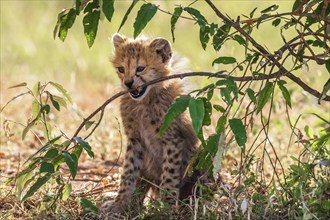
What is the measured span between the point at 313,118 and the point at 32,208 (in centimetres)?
376

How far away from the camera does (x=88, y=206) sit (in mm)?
4957

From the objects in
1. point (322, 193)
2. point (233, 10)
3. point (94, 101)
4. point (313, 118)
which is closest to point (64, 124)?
point (94, 101)

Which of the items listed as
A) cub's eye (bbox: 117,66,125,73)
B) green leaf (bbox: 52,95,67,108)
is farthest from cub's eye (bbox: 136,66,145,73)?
green leaf (bbox: 52,95,67,108)

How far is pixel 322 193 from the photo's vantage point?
470 centimetres

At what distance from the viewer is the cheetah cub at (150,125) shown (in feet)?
18.5

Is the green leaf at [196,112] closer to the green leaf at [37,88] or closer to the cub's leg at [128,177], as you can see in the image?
the green leaf at [37,88]

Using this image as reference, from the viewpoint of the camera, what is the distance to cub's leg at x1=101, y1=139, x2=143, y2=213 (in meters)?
5.48

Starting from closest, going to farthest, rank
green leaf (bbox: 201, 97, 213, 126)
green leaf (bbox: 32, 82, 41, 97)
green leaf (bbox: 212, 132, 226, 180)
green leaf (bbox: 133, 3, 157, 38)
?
1. green leaf (bbox: 133, 3, 157, 38)
2. green leaf (bbox: 212, 132, 226, 180)
3. green leaf (bbox: 201, 97, 213, 126)
4. green leaf (bbox: 32, 82, 41, 97)

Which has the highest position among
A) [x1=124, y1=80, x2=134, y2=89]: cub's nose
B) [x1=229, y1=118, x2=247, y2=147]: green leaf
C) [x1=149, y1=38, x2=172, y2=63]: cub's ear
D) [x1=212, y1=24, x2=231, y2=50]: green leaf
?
[x1=149, y1=38, x2=172, y2=63]: cub's ear

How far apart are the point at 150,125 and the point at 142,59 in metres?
0.40

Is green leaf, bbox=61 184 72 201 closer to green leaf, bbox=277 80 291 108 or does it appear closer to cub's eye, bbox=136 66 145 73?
cub's eye, bbox=136 66 145 73

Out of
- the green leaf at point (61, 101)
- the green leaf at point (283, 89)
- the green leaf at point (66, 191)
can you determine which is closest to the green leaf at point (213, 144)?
the green leaf at point (283, 89)

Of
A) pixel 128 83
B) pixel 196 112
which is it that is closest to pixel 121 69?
pixel 128 83

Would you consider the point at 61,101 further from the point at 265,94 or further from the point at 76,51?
the point at 76,51
